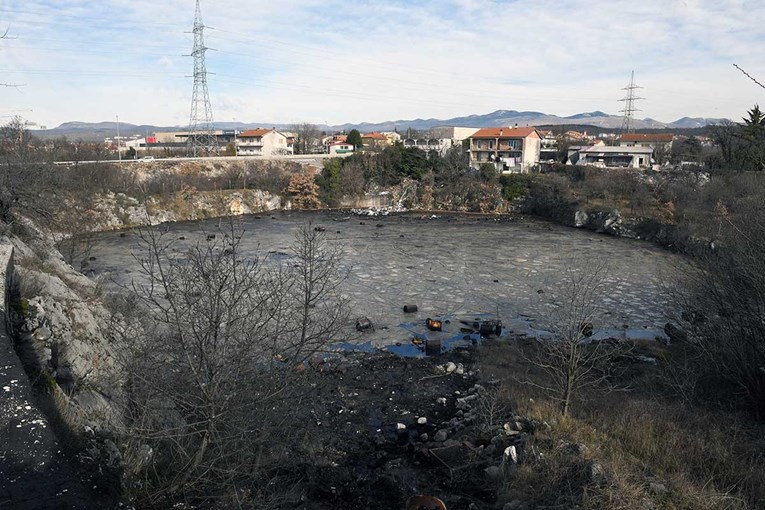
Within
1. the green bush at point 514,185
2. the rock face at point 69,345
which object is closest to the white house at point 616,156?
the green bush at point 514,185

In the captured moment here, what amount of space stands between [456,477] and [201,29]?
47.1 m

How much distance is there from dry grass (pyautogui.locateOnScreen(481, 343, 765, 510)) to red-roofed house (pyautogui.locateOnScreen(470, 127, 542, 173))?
4309 centimetres

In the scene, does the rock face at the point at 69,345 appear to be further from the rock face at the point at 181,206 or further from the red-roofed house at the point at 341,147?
the red-roofed house at the point at 341,147

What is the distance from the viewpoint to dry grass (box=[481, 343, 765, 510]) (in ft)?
21.0

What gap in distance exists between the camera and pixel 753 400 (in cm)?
934

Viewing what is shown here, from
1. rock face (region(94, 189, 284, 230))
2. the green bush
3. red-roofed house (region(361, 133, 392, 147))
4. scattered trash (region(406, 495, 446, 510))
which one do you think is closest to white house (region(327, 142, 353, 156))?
red-roofed house (region(361, 133, 392, 147))

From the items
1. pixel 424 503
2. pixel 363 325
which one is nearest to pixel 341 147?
pixel 363 325

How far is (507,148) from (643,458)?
161 ft

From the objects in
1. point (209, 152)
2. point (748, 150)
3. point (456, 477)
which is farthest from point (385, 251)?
point (209, 152)

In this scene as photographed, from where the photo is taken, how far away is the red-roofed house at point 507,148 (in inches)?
2057

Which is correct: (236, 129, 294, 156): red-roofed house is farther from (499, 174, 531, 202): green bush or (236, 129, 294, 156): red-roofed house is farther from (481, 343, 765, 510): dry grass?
(481, 343, 765, 510): dry grass

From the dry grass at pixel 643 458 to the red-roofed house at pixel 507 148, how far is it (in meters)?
43.1

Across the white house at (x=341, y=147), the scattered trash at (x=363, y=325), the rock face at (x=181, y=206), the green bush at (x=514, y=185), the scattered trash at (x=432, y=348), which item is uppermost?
the white house at (x=341, y=147)

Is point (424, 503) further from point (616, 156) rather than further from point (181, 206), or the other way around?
point (616, 156)
